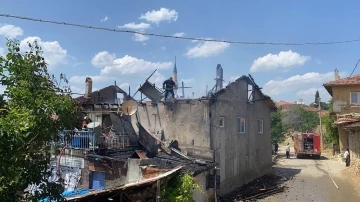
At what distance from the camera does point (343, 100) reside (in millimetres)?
33500

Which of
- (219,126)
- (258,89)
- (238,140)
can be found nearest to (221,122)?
(219,126)

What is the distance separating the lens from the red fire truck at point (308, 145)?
37812 millimetres

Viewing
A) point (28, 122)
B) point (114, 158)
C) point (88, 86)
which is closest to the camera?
point (28, 122)

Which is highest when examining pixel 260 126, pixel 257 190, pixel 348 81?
pixel 348 81

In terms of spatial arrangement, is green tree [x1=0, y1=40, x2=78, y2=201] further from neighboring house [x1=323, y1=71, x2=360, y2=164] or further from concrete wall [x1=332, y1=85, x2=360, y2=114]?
concrete wall [x1=332, y1=85, x2=360, y2=114]

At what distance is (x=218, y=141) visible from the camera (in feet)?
62.4

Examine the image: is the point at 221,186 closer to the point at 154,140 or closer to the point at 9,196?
the point at 154,140

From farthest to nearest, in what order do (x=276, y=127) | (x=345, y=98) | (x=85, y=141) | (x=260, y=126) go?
1. (x=276, y=127)
2. (x=345, y=98)
3. (x=260, y=126)
4. (x=85, y=141)

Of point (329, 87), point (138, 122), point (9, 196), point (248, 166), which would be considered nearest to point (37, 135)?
point (9, 196)

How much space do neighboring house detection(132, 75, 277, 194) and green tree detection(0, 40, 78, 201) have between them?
11992 millimetres

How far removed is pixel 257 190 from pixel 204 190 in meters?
5.92

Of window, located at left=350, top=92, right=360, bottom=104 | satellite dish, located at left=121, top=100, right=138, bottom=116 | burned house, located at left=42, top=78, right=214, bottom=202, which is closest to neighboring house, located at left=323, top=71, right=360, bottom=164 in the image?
window, located at left=350, top=92, right=360, bottom=104

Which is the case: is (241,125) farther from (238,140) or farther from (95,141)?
(95,141)

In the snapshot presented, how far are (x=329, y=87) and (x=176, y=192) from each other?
90.7 ft
